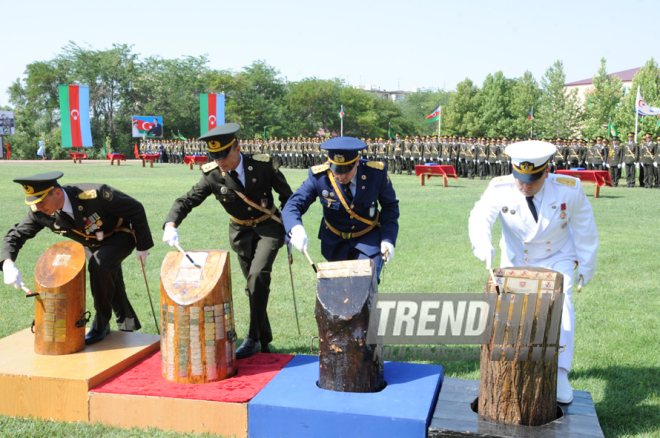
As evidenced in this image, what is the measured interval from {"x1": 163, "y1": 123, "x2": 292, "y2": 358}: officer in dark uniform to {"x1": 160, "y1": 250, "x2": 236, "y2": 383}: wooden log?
0.73 metres

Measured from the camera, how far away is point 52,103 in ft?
220

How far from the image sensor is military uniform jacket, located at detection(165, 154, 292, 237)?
5145 mm

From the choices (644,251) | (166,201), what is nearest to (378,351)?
(644,251)

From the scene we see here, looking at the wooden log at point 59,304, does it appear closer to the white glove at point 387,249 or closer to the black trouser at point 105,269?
the black trouser at point 105,269

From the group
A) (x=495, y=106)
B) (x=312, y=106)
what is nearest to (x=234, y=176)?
(x=495, y=106)

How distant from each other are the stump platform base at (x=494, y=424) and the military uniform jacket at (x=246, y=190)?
2.30 m

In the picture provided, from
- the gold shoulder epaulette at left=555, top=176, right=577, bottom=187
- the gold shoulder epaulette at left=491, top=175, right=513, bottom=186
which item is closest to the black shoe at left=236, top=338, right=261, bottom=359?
the gold shoulder epaulette at left=491, top=175, right=513, bottom=186

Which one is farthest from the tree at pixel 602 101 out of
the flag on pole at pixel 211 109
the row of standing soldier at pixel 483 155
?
the flag on pole at pixel 211 109

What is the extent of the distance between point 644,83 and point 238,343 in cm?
5075

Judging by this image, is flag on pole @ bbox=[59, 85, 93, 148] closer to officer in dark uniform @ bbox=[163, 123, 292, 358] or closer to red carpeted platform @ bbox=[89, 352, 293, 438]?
officer in dark uniform @ bbox=[163, 123, 292, 358]

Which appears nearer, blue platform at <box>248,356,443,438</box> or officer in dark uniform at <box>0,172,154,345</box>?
blue platform at <box>248,356,443,438</box>

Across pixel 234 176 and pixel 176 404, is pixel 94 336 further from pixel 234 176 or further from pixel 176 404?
pixel 234 176

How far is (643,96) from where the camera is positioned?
4525cm

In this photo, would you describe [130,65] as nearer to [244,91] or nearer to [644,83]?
[244,91]
